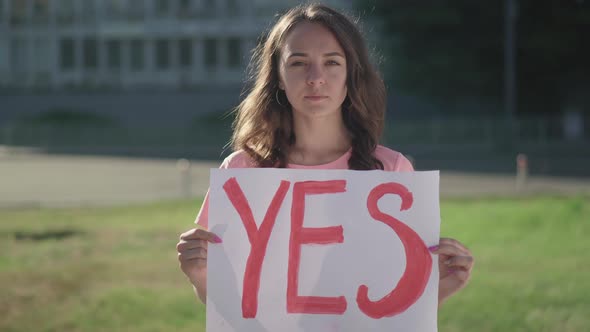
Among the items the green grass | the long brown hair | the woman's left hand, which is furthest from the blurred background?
the woman's left hand

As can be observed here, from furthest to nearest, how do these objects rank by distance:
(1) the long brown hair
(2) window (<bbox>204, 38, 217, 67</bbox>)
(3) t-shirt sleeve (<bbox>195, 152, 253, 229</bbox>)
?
(2) window (<bbox>204, 38, 217, 67</bbox>) → (3) t-shirt sleeve (<bbox>195, 152, 253, 229</bbox>) → (1) the long brown hair

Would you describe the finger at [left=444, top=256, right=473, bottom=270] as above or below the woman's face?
below

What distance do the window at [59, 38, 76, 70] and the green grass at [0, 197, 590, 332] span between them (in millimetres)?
34144

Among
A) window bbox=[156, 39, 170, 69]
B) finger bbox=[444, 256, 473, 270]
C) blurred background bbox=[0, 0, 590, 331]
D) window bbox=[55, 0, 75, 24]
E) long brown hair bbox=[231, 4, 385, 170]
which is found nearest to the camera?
finger bbox=[444, 256, 473, 270]

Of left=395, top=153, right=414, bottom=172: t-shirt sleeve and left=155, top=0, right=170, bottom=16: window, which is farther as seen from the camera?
left=155, top=0, right=170, bottom=16: window

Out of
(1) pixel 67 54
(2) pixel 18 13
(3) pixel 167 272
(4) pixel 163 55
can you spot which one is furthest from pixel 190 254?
(2) pixel 18 13

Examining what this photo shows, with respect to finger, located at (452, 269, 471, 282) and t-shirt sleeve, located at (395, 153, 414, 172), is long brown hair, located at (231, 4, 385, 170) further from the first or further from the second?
finger, located at (452, 269, 471, 282)

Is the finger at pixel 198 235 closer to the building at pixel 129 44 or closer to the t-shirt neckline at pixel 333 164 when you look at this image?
the t-shirt neckline at pixel 333 164

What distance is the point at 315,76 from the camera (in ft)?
7.89

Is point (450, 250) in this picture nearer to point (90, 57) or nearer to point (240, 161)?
point (240, 161)

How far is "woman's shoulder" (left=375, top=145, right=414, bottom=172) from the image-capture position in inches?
102

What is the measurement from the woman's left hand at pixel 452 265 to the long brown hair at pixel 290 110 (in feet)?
1.06

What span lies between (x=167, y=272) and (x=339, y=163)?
5.44 metres

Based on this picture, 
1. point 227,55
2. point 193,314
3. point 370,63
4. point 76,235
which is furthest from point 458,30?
point 370,63
